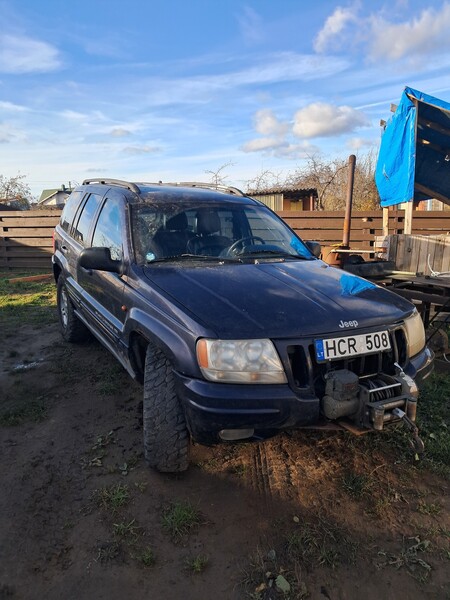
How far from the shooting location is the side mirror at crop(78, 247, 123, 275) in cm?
309

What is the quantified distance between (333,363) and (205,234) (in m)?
1.57

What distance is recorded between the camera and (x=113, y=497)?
8.30ft

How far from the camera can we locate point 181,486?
105 inches

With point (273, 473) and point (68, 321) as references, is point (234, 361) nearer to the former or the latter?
point (273, 473)

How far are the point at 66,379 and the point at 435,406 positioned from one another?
11.2 feet

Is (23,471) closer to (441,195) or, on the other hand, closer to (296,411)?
(296,411)

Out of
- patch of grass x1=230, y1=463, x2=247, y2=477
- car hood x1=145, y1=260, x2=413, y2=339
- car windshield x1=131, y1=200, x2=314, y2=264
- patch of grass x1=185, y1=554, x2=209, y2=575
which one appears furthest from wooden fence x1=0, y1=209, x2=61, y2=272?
patch of grass x1=185, y1=554, x2=209, y2=575

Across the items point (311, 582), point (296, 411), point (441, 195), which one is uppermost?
point (441, 195)

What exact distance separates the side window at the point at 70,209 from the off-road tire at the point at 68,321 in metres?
0.66

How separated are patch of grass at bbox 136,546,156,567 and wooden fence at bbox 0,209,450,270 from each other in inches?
275

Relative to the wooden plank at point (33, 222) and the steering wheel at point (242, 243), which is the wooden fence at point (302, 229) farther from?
the steering wheel at point (242, 243)

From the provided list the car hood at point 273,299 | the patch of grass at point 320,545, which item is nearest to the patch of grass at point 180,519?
the patch of grass at point 320,545

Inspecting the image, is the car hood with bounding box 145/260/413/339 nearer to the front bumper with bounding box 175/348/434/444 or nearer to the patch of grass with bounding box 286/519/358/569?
the front bumper with bounding box 175/348/434/444

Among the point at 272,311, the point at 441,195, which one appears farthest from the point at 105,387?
the point at 441,195
